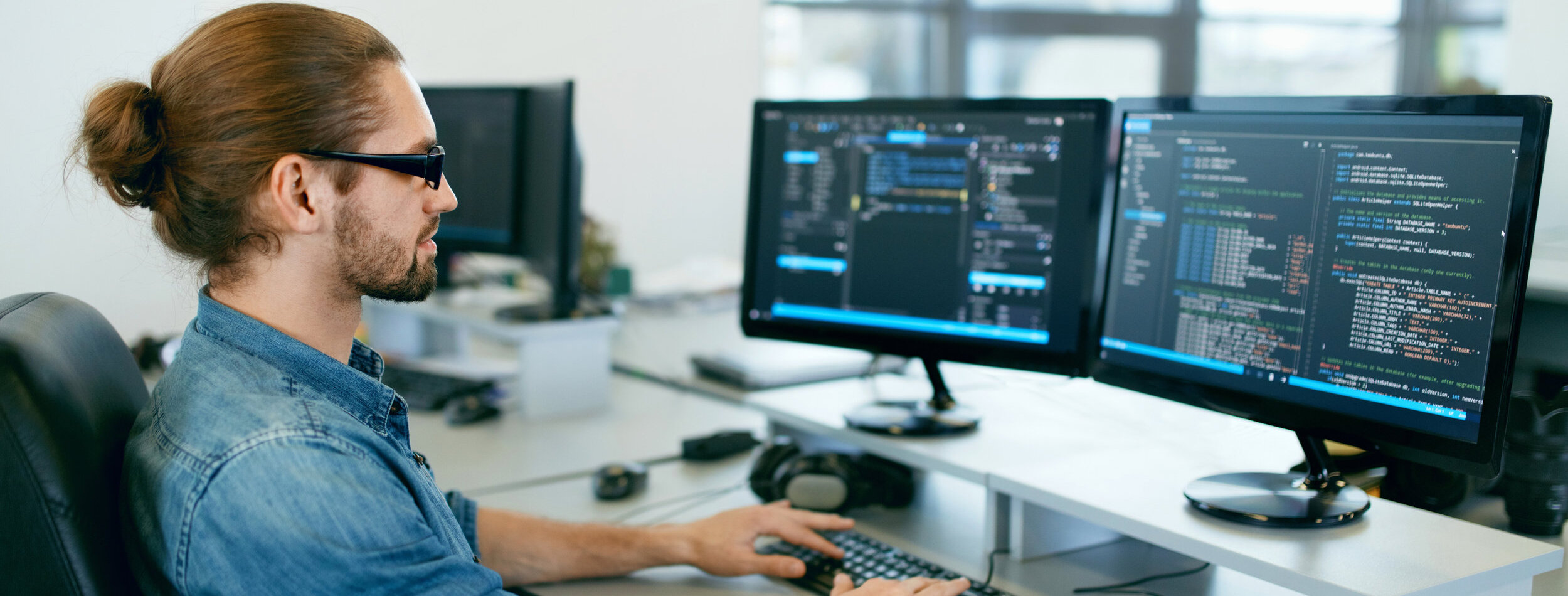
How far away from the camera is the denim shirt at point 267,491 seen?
30.4 inches

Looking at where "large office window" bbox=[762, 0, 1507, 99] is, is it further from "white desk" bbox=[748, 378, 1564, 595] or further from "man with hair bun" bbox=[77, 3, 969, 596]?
"man with hair bun" bbox=[77, 3, 969, 596]

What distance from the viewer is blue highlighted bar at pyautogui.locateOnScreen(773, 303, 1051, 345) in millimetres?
1342

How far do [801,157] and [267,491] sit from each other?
2.87 ft

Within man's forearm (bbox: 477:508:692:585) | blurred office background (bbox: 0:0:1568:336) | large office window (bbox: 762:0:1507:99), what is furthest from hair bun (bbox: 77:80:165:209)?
large office window (bbox: 762:0:1507:99)

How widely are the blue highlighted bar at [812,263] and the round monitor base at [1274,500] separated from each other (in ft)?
1.79

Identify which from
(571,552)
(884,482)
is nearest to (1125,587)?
(884,482)

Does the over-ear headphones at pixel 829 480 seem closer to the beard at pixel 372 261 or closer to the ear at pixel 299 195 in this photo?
the beard at pixel 372 261

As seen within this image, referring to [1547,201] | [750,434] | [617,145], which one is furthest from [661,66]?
[1547,201]

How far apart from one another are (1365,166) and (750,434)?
3.25 ft

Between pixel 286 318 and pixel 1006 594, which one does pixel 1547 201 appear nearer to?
pixel 1006 594

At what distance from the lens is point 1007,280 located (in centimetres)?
134

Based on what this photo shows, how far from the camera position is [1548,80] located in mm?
1269

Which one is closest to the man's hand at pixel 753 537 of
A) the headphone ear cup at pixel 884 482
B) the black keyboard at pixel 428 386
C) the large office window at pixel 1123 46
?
the headphone ear cup at pixel 884 482

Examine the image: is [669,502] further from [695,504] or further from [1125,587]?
[1125,587]
